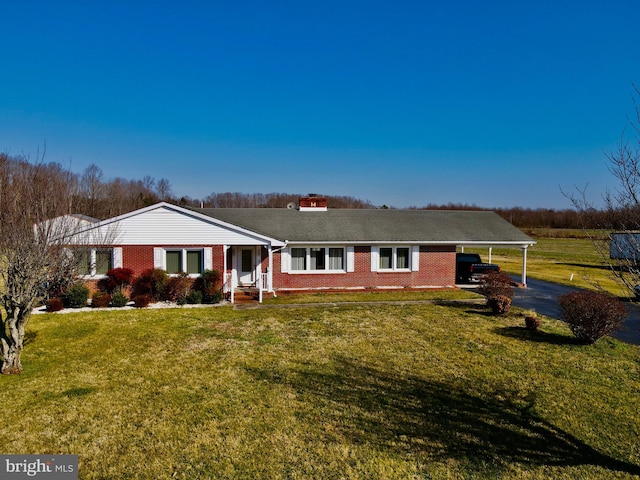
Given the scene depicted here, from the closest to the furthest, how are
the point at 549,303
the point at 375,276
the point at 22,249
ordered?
the point at 22,249
the point at 549,303
the point at 375,276

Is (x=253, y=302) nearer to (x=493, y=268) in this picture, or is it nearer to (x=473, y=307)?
(x=473, y=307)

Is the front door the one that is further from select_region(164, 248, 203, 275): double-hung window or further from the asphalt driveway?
the asphalt driveway

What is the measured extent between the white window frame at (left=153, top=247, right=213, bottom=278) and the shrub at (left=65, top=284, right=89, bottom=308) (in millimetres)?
2987

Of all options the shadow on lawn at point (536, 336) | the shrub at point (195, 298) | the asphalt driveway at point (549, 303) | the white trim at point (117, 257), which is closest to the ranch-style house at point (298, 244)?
the white trim at point (117, 257)

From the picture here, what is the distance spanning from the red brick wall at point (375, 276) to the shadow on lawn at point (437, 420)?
10911 mm

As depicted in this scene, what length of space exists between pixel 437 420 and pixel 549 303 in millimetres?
14156

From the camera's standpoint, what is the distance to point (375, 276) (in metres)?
20.6

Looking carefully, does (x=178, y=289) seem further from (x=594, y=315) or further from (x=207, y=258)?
(x=594, y=315)

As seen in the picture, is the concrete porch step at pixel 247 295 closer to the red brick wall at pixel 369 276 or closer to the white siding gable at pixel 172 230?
the red brick wall at pixel 369 276

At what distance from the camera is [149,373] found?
8.81m

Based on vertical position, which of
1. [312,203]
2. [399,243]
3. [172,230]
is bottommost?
[399,243]

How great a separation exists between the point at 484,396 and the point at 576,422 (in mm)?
1640

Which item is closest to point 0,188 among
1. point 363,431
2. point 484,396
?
point 363,431

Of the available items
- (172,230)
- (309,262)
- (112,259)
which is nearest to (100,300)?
(112,259)
